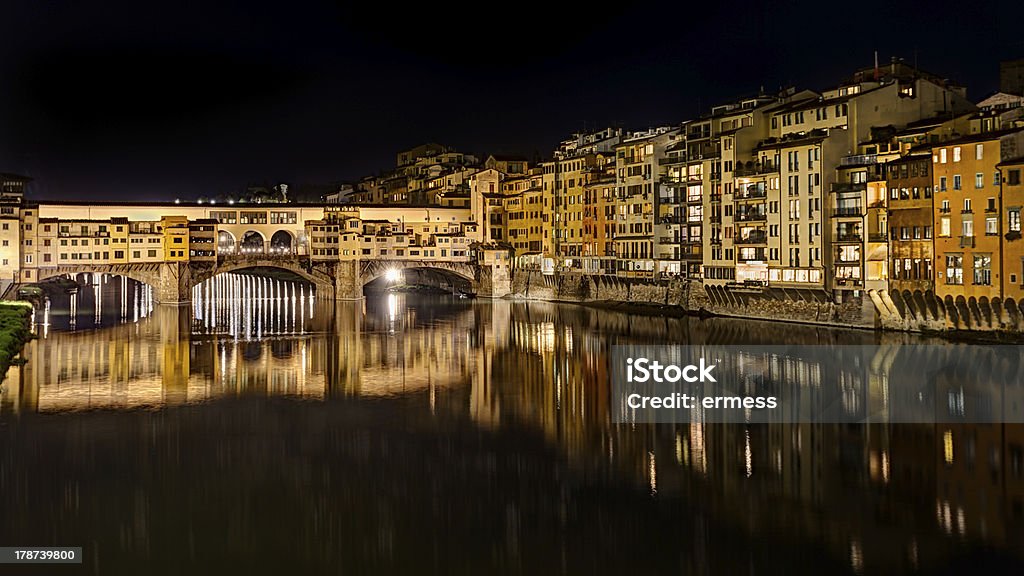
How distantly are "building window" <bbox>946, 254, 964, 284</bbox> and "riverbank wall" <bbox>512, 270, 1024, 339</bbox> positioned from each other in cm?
71

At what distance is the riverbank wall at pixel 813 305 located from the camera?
33.6 metres

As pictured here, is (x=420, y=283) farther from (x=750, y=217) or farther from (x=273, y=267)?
(x=750, y=217)

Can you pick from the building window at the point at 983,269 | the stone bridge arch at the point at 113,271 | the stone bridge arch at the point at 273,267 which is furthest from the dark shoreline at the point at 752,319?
the stone bridge arch at the point at 113,271

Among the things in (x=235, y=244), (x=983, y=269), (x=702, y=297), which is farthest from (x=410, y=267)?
(x=983, y=269)

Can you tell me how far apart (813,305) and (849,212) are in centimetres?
420

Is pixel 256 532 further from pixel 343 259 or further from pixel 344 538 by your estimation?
pixel 343 259

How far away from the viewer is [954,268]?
1363 inches

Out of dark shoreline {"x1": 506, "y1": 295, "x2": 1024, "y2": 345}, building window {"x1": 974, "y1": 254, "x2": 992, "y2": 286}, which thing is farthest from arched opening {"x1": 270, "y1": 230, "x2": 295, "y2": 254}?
building window {"x1": 974, "y1": 254, "x2": 992, "y2": 286}

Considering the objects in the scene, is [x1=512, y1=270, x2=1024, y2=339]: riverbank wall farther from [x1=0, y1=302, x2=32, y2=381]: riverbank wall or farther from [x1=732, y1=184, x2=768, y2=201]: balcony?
[x1=0, y1=302, x2=32, y2=381]: riverbank wall

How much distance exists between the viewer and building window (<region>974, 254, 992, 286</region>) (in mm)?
33134

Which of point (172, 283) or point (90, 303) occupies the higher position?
point (172, 283)

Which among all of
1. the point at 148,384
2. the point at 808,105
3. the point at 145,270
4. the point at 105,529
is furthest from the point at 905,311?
the point at 145,270

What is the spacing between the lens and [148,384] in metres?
29.3

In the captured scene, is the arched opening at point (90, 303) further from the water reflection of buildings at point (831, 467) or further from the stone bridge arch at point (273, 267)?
the water reflection of buildings at point (831, 467)
